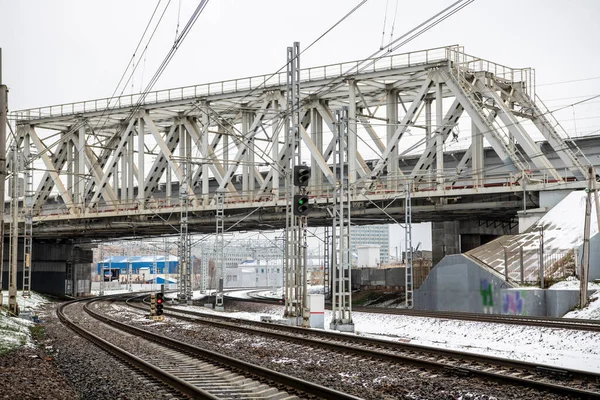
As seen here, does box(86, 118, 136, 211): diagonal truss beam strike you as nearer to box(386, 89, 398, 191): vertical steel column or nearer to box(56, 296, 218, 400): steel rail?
box(386, 89, 398, 191): vertical steel column

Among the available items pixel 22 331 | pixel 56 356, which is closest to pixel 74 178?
pixel 22 331

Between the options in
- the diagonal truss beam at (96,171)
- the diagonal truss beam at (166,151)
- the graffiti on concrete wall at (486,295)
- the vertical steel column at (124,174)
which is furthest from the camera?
the vertical steel column at (124,174)

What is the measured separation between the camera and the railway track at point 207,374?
41.2ft

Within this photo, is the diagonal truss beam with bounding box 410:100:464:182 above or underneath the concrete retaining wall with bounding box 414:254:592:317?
above

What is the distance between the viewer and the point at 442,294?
1614 inches

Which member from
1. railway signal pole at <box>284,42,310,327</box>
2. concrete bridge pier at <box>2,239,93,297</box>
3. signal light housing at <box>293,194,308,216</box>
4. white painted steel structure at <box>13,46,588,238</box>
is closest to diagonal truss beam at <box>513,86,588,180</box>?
white painted steel structure at <box>13,46,588,238</box>

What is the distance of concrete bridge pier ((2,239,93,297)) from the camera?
3152 inches

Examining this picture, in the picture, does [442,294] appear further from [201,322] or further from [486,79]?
[486,79]

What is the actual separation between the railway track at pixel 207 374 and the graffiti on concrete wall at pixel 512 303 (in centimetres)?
1800

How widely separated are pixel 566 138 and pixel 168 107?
3428 centimetres

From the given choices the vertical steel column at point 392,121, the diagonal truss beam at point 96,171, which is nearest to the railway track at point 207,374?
the vertical steel column at point 392,121

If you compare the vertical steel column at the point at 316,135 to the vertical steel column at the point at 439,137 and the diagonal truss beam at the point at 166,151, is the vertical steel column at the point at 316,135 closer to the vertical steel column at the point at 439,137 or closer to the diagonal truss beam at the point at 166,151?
the diagonal truss beam at the point at 166,151

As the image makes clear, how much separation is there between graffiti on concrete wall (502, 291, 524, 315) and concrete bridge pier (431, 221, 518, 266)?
24075 mm

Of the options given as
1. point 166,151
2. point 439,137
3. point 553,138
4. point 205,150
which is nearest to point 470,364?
point 439,137
